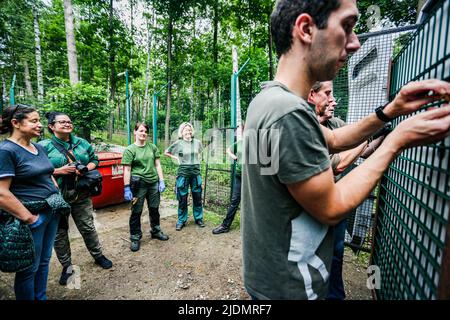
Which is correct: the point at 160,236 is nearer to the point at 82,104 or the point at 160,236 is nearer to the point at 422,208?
the point at 422,208

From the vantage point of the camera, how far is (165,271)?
142 inches

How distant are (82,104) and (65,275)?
5.62 metres

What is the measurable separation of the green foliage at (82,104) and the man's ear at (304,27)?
7.76 metres

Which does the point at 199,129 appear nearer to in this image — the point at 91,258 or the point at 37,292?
the point at 91,258

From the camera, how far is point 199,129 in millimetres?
15906

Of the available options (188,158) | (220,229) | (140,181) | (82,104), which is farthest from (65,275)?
(82,104)

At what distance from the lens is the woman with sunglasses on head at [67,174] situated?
320 cm

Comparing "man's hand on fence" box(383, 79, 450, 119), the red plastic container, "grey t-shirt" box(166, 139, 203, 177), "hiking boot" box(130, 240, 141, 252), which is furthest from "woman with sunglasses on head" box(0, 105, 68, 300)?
"man's hand on fence" box(383, 79, 450, 119)

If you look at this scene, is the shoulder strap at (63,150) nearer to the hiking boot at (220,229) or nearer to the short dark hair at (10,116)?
the short dark hair at (10,116)

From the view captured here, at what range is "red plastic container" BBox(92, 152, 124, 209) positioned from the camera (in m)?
5.47

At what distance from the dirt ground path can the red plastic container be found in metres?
0.94

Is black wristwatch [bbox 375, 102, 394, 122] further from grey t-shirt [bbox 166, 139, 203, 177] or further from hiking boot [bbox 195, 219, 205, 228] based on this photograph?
hiking boot [bbox 195, 219, 205, 228]

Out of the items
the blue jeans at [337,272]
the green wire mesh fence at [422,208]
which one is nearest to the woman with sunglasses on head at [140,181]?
the blue jeans at [337,272]
